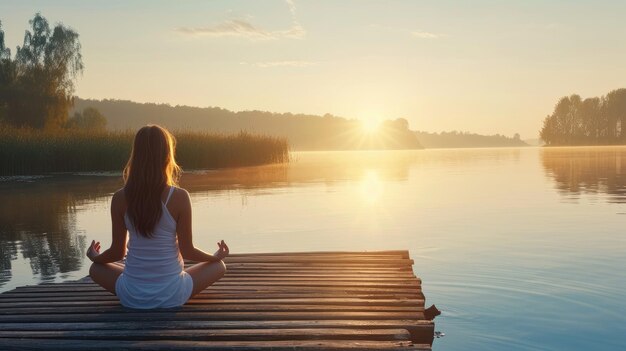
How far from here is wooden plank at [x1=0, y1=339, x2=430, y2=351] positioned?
169 inches

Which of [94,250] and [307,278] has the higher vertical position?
[94,250]

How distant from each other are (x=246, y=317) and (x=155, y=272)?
743 millimetres

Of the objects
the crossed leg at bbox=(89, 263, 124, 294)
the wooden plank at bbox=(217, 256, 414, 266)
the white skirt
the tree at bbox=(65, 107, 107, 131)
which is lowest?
the wooden plank at bbox=(217, 256, 414, 266)

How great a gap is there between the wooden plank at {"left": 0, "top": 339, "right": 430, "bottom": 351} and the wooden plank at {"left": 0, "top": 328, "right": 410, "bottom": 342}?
0.09 m

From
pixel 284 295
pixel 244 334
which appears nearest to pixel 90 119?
pixel 284 295

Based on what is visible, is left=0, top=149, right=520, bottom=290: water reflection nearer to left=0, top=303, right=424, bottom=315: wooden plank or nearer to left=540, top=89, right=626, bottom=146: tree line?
left=0, top=303, right=424, bottom=315: wooden plank

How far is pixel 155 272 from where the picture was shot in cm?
506

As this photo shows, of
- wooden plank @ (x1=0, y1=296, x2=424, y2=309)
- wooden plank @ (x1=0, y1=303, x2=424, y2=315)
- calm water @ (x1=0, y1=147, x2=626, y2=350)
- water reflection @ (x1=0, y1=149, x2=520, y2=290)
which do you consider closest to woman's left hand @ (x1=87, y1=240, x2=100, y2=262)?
wooden plank @ (x1=0, y1=303, x2=424, y2=315)

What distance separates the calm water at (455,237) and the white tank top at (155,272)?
2.36 metres

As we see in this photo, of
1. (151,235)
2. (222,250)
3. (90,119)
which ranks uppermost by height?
(90,119)

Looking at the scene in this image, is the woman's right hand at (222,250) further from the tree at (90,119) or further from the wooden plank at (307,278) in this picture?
the tree at (90,119)

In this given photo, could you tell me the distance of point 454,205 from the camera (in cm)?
1738

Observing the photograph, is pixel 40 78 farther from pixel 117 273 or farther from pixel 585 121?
pixel 585 121

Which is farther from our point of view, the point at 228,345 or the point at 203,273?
the point at 203,273
